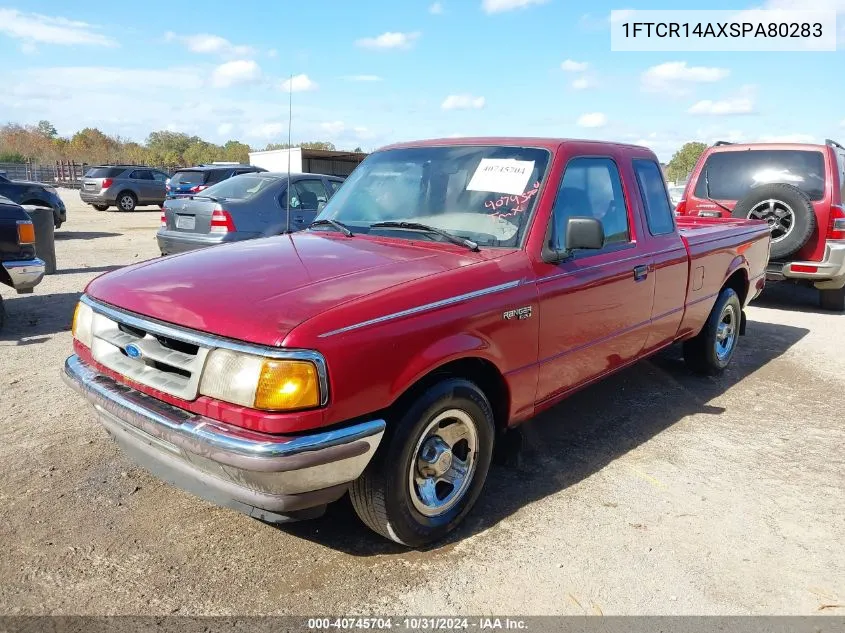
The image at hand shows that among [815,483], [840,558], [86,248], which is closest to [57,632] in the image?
[840,558]

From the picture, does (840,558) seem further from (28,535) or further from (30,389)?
(30,389)

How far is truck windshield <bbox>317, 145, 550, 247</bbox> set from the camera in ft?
11.5

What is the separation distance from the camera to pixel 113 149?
222 ft

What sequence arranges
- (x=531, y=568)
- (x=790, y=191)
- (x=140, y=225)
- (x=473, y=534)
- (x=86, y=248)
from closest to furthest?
1. (x=531, y=568)
2. (x=473, y=534)
3. (x=790, y=191)
4. (x=86, y=248)
5. (x=140, y=225)

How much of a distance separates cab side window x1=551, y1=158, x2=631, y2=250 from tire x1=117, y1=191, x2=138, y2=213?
22537 mm

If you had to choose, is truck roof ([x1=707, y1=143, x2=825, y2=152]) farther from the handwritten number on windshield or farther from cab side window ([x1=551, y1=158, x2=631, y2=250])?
the handwritten number on windshield

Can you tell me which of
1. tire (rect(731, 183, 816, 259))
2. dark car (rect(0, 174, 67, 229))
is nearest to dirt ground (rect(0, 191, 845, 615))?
tire (rect(731, 183, 816, 259))

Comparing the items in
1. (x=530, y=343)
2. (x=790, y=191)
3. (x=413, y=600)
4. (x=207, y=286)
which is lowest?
(x=413, y=600)

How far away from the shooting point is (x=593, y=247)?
338cm

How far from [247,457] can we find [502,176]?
6.88 ft

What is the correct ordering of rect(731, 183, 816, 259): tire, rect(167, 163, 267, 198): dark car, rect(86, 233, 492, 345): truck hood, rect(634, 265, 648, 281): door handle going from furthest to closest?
rect(167, 163, 267, 198): dark car
rect(731, 183, 816, 259): tire
rect(634, 265, 648, 281): door handle
rect(86, 233, 492, 345): truck hood

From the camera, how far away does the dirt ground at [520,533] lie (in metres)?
2.66

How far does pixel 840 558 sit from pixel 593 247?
1.83 m

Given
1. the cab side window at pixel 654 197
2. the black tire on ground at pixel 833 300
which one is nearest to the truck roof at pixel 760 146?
the black tire on ground at pixel 833 300
